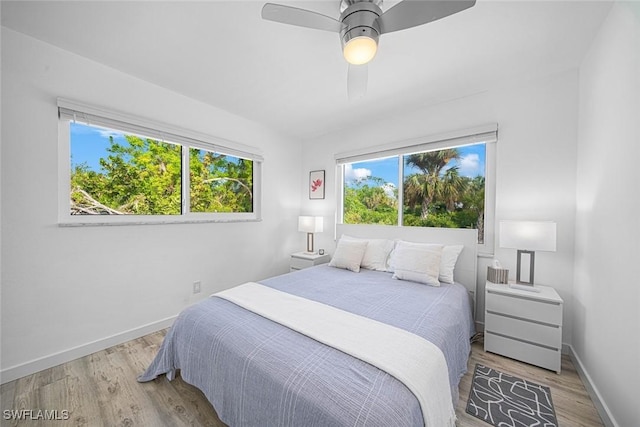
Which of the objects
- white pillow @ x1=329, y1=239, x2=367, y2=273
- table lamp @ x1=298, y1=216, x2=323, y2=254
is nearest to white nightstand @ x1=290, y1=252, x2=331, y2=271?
table lamp @ x1=298, y1=216, x2=323, y2=254

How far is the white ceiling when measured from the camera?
61.2 inches

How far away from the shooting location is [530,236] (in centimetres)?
203

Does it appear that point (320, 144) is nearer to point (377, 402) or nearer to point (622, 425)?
point (377, 402)

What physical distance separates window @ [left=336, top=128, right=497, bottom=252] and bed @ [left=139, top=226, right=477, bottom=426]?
3.09 feet

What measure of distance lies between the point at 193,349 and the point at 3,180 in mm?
1815

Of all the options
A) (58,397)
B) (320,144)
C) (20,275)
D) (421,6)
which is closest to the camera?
(421,6)

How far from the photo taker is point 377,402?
2.94ft

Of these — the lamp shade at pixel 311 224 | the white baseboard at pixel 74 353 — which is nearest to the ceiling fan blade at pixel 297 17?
the lamp shade at pixel 311 224

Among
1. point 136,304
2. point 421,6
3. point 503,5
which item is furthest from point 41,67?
point 503,5

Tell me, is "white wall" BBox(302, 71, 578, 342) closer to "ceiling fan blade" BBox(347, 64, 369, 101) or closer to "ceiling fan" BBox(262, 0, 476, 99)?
"ceiling fan blade" BBox(347, 64, 369, 101)

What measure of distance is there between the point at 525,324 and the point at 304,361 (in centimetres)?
194

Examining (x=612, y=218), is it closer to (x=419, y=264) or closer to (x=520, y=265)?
(x=520, y=265)

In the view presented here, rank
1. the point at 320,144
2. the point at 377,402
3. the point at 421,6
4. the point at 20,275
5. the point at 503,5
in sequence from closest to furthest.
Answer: the point at 377,402
the point at 421,6
the point at 503,5
the point at 20,275
the point at 320,144

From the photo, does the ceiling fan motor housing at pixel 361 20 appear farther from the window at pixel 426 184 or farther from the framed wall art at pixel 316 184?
the framed wall art at pixel 316 184
